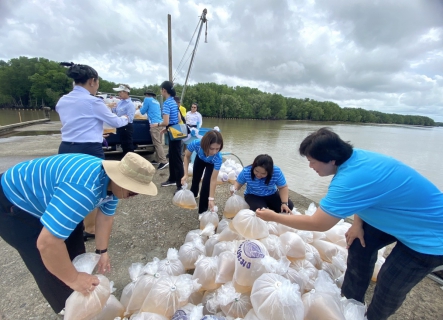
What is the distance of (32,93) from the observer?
44438mm

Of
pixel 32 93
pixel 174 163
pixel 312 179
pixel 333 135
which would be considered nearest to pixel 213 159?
pixel 174 163

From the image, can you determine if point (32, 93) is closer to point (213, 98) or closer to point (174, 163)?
point (213, 98)

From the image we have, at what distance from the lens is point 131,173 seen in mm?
1126

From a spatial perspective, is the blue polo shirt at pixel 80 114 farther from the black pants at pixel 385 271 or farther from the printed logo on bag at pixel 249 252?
the black pants at pixel 385 271

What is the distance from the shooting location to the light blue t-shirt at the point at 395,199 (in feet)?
3.94

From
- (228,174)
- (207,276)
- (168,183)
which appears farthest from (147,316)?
(228,174)

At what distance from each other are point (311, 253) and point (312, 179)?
5.39 meters

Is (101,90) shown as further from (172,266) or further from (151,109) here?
(172,266)

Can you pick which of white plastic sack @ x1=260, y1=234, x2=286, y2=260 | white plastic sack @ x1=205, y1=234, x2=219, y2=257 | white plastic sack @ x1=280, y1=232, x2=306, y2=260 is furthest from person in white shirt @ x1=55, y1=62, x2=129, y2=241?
white plastic sack @ x1=280, y1=232, x2=306, y2=260

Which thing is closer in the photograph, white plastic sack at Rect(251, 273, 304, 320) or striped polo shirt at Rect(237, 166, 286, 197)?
white plastic sack at Rect(251, 273, 304, 320)

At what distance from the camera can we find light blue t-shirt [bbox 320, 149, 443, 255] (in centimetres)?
120

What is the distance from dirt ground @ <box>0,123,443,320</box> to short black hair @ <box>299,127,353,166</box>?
146 centimetres

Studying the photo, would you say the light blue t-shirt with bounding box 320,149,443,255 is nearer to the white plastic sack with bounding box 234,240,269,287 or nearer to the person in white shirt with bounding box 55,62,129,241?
the white plastic sack with bounding box 234,240,269,287

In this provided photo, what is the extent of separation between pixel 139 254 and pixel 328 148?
212 cm
